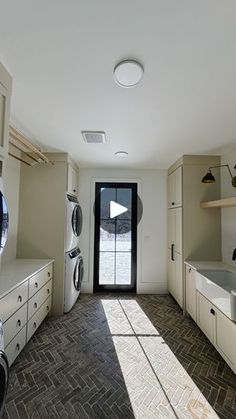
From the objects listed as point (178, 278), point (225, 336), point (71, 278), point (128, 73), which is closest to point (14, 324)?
point (71, 278)

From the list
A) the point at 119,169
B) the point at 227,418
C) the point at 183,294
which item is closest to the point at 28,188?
A: the point at 119,169

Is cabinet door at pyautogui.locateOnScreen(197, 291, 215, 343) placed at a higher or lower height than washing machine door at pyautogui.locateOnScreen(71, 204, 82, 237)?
lower

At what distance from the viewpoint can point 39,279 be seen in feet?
8.48

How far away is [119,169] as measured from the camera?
427cm

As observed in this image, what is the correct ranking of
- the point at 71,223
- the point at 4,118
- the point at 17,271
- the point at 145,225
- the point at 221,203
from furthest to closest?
the point at 145,225 < the point at 71,223 < the point at 221,203 < the point at 17,271 < the point at 4,118

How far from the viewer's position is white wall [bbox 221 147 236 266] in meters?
2.97

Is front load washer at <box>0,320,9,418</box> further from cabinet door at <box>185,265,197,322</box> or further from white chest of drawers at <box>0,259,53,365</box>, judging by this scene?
cabinet door at <box>185,265,197,322</box>

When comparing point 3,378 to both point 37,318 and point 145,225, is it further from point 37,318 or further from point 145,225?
point 145,225

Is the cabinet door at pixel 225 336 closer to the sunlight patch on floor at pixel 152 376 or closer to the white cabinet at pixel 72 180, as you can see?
the sunlight patch on floor at pixel 152 376

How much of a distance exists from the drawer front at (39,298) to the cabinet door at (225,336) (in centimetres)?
209

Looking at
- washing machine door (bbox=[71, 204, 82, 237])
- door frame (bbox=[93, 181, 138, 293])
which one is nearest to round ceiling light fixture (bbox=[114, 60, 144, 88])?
washing machine door (bbox=[71, 204, 82, 237])

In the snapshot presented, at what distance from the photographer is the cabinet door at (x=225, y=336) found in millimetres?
1922

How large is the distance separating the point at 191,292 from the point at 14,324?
2.31 meters

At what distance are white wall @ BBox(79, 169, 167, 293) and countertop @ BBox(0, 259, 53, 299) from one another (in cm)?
129
